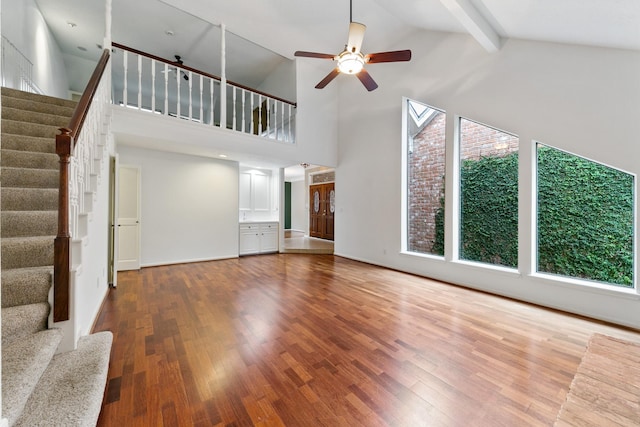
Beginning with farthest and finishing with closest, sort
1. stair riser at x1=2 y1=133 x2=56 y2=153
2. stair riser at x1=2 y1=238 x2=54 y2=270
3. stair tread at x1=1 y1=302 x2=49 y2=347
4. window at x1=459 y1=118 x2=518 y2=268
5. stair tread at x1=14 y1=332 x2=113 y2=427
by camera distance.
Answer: window at x1=459 y1=118 x2=518 y2=268, stair riser at x1=2 y1=133 x2=56 y2=153, stair riser at x1=2 y1=238 x2=54 y2=270, stair tread at x1=1 y1=302 x2=49 y2=347, stair tread at x1=14 y1=332 x2=113 y2=427

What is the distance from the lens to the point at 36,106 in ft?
11.0

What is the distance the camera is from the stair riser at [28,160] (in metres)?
2.55

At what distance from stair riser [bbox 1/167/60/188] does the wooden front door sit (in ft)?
21.7

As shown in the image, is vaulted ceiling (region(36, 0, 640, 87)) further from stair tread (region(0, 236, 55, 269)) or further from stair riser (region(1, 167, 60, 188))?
stair tread (region(0, 236, 55, 269))

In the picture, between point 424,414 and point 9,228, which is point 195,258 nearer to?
point 9,228

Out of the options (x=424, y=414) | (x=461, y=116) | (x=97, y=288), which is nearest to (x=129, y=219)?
(x=97, y=288)

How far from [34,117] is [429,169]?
5684 mm

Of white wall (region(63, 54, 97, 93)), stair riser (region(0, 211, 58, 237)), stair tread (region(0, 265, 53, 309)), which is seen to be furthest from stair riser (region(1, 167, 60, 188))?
white wall (region(63, 54, 97, 93))

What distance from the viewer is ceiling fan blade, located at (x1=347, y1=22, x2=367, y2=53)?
284cm

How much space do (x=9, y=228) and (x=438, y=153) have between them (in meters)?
5.43

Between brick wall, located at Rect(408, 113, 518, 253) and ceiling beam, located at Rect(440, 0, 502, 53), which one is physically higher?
ceiling beam, located at Rect(440, 0, 502, 53)

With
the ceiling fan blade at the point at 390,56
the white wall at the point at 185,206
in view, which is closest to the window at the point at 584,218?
the ceiling fan blade at the point at 390,56

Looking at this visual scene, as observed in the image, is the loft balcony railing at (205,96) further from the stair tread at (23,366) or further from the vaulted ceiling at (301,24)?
the stair tread at (23,366)

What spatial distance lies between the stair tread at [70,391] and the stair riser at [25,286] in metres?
0.43
